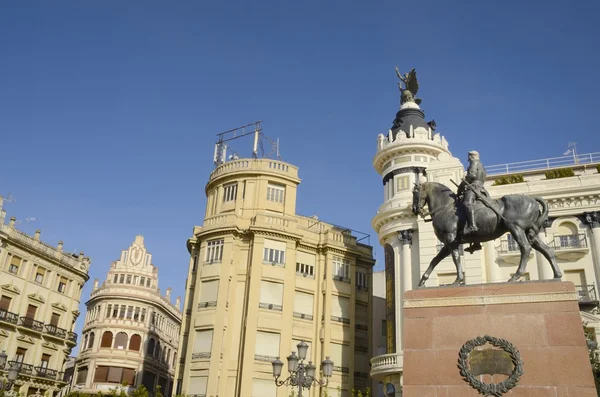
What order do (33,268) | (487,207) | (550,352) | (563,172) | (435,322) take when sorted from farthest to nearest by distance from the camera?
1. (33,268)
2. (563,172)
3. (487,207)
4. (435,322)
5. (550,352)

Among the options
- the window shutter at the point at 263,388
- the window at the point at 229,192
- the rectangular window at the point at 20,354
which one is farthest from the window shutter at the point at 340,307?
the rectangular window at the point at 20,354

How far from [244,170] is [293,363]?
27.8 meters

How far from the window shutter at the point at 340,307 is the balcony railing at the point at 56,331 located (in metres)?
25.3

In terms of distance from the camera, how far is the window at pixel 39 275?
5188 cm

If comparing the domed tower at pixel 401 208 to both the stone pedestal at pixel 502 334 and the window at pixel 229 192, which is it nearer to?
the window at pixel 229 192

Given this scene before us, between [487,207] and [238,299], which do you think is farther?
[238,299]

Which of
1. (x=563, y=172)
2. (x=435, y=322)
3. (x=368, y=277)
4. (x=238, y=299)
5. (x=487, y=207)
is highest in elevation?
(x=563, y=172)

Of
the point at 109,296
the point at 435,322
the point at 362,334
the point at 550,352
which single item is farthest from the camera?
the point at 109,296

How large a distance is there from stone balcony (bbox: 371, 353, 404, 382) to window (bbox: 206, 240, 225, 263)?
13.7 m

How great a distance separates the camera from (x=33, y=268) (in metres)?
51.4

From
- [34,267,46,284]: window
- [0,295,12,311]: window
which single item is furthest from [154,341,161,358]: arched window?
[0,295,12,311]: window

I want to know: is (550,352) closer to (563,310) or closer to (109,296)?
(563,310)

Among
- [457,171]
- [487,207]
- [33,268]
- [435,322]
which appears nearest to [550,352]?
[435,322]

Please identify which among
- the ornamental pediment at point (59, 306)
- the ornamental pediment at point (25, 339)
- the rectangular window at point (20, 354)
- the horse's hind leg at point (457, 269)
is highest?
the ornamental pediment at point (59, 306)
